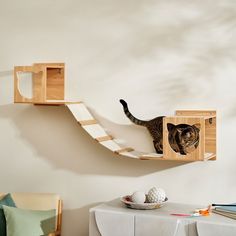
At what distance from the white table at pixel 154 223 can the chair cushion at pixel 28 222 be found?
36 centimetres

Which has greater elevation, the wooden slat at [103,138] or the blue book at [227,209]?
the wooden slat at [103,138]

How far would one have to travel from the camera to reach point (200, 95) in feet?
9.70

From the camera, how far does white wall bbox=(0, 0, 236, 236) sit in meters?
2.93

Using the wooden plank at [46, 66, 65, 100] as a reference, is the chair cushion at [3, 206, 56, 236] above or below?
below

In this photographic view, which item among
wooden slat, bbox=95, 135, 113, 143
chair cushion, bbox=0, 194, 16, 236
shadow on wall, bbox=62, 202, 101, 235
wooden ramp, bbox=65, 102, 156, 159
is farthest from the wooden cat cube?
chair cushion, bbox=0, 194, 16, 236

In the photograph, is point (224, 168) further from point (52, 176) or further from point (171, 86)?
point (52, 176)

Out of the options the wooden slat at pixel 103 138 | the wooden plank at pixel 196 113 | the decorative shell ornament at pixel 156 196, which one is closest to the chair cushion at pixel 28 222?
the wooden slat at pixel 103 138

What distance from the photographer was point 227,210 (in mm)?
2670

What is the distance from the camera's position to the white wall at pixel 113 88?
115 inches

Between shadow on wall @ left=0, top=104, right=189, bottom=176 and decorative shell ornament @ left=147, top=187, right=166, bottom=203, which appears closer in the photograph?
decorative shell ornament @ left=147, top=187, right=166, bottom=203

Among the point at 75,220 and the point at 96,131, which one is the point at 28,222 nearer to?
the point at 75,220

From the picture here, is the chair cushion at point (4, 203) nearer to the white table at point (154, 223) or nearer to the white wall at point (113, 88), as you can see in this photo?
the white wall at point (113, 88)

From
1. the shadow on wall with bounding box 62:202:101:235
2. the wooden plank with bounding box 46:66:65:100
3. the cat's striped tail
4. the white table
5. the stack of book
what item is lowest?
the shadow on wall with bounding box 62:202:101:235

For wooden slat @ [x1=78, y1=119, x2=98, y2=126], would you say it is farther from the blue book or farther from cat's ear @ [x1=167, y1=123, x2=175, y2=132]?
the blue book
